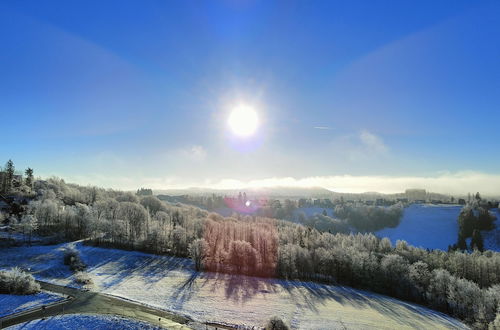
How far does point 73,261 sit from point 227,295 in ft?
133

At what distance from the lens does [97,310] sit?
1889 inches

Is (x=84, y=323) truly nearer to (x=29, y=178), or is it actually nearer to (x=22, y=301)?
(x=22, y=301)

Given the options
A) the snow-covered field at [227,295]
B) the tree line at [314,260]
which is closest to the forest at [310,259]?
→ the tree line at [314,260]

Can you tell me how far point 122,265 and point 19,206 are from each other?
74611 millimetres

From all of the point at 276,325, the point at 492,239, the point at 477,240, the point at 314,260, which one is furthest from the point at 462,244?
the point at 276,325

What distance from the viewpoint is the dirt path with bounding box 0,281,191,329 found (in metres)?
44.4

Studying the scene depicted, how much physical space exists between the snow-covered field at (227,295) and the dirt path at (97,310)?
10.2 ft

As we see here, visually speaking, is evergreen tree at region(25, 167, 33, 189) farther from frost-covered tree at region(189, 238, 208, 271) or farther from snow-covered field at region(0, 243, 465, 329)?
frost-covered tree at region(189, 238, 208, 271)

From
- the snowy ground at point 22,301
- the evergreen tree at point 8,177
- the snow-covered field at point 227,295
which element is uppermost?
the evergreen tree at point 8,177

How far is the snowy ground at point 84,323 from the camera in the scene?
134 ft

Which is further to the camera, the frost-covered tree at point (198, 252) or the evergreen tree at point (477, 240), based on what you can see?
the evergreen tree at point (477, 240)

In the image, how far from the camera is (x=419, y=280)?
→ 8881cm

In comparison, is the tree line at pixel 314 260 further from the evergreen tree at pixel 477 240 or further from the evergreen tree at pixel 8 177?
the evergreen tree at pixel 477 240

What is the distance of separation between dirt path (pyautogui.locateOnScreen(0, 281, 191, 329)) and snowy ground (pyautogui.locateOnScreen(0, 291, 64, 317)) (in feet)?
5.52
